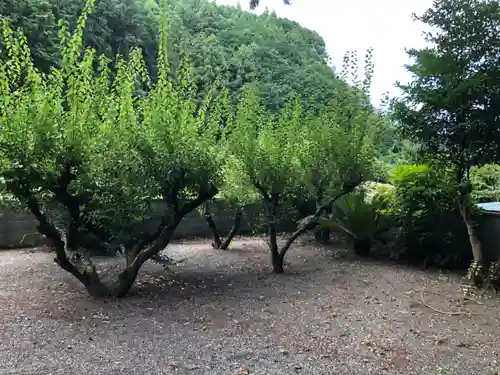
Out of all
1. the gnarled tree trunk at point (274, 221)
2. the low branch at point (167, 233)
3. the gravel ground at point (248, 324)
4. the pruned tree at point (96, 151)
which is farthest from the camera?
the gnarled tree trunk at point (274, 221)

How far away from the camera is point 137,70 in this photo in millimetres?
4723

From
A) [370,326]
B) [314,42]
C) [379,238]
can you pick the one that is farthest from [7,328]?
[314,42]

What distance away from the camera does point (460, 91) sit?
519 cm

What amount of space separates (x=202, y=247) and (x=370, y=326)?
4.52 meters

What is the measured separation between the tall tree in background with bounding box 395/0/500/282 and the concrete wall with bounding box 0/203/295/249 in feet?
7.90

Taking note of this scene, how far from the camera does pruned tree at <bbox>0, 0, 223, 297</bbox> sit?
12.6ft

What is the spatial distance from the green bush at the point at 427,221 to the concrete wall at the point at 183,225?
1.68 m

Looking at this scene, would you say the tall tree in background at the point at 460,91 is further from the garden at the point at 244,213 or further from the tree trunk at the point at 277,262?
the tree trunk at the point at 277,262

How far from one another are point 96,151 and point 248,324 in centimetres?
198

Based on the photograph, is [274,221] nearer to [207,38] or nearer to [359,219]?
[359,219]

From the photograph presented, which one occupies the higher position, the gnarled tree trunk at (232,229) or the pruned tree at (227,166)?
the pruned tree at (227,166)

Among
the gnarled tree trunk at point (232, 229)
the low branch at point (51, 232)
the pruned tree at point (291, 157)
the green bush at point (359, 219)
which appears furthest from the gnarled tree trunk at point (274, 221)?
the low branch at point (51, 232)

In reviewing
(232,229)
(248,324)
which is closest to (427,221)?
(232,229)

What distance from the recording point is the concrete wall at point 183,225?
7.52m
